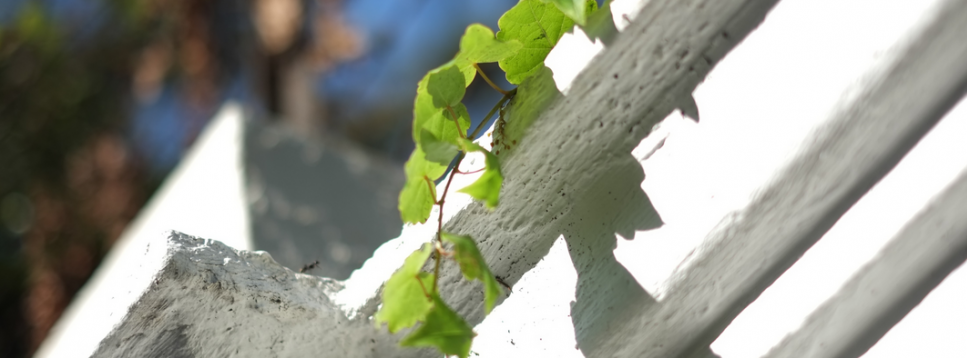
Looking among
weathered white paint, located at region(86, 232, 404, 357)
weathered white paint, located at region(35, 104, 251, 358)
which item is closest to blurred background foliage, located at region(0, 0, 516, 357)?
weathered white paint, located at region(35, 104, 251, 358)

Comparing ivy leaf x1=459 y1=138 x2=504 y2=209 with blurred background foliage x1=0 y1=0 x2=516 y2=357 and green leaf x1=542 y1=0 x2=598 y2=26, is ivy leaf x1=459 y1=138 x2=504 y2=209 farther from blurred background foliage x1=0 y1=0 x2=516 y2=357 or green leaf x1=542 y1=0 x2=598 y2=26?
blurred background foliage x1=0 y1=0 x2=516 y2=357

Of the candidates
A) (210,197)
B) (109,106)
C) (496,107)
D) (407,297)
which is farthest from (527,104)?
(109,106)

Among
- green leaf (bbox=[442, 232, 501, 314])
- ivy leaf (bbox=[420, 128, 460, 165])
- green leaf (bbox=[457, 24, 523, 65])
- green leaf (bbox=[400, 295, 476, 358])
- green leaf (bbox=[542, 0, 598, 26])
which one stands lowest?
green leaf (bbox=[400, 295, 476, 358])

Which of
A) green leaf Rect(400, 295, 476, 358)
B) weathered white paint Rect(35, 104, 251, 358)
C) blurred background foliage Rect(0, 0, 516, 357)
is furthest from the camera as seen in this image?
blurred background foliage Rect(0, 0, 516, 357)

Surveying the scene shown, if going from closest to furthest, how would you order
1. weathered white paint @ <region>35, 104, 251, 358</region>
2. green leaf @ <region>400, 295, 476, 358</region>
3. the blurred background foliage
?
green leaf @ <region>400, 295, 476, 358</region>
weathered white paint @ <region>35, 104, 251, 358</region>
the blurred background foliage

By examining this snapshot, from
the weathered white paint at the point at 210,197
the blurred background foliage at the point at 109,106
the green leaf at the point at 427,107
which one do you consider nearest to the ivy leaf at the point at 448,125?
the green leaf at the point at 427,107

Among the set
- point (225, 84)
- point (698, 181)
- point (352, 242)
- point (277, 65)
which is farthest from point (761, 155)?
point (225, 84)

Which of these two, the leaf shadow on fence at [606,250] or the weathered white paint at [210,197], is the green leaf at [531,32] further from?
the weathered white paint at [210,197]
